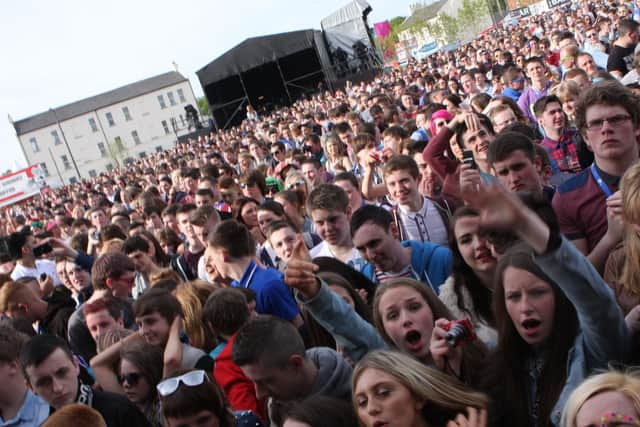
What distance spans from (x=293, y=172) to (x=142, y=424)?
14.3 feet

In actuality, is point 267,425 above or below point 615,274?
below

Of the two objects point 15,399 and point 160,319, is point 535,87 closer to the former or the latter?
point 160,319

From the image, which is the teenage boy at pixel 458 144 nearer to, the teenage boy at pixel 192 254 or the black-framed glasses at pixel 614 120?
the black-framed glasses at pixel 614 120

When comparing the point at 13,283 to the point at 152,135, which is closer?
the point at 13,283

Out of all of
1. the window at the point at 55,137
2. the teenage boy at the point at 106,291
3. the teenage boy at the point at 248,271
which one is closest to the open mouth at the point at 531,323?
the teenage boy at the point at 248,271

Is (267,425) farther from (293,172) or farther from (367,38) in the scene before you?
(367,38)

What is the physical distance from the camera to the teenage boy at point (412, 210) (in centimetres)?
488

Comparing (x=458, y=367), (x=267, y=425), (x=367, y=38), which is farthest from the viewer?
(x=367, y=38)

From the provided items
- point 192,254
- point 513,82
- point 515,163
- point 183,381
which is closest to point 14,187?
point 192,254

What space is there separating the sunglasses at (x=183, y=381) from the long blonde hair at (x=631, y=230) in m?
2.01

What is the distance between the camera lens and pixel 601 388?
1.93 metres

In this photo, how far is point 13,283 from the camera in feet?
19.0

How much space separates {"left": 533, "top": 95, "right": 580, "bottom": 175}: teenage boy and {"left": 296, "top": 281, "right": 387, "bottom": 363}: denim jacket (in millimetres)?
2804

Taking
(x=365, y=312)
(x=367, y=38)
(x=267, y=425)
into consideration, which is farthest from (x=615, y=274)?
(x=367, y=38)
